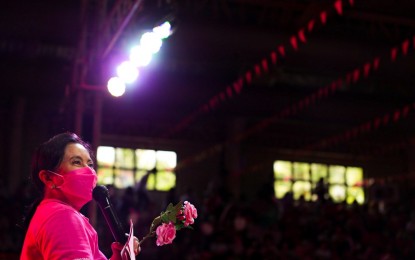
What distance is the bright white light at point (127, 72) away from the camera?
7.05 metres

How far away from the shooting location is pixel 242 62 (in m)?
11.1

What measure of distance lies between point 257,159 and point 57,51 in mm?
6788

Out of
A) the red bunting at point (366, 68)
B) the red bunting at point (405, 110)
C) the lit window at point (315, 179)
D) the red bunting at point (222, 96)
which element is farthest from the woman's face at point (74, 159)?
the lit window at point (315, 179)

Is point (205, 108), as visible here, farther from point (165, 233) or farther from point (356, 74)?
point (165, 233)

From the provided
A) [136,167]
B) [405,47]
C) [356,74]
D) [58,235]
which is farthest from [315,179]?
[58,235]

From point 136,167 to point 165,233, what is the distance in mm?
13617

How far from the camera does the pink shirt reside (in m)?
1.67

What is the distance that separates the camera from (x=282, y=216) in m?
10.5

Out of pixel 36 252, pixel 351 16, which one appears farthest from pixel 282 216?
pixel 36 252

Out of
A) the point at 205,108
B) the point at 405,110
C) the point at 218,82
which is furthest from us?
the point at 405,110

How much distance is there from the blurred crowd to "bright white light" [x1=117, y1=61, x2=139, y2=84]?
93.8 inches

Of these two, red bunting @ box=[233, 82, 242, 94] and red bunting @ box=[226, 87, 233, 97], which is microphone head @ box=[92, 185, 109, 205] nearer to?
red bunting @ box=[233, 82, 242, 94]

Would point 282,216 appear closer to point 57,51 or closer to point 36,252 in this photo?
point 57,51

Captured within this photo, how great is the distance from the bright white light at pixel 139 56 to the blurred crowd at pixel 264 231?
8.08 feet
